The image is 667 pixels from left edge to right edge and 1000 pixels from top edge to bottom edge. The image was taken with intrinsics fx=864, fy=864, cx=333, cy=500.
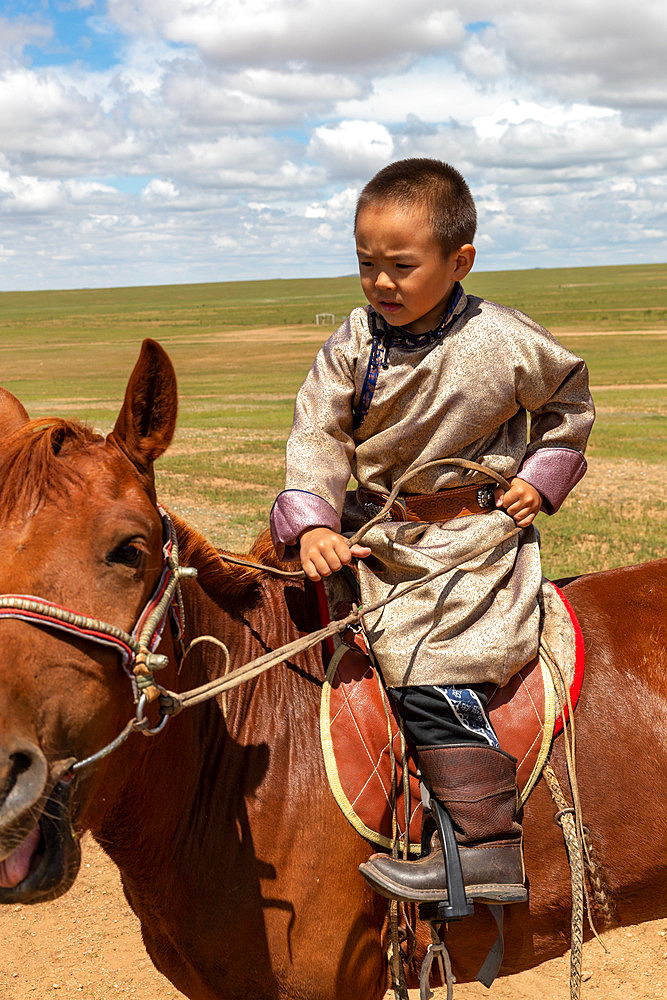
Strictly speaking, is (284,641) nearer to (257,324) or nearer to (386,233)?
(386,233)

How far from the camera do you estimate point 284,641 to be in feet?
9.82

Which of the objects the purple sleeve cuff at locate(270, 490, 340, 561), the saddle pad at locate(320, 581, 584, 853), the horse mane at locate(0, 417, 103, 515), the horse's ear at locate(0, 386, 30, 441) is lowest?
the saddle pad at locate(320, 581, 584, 853)

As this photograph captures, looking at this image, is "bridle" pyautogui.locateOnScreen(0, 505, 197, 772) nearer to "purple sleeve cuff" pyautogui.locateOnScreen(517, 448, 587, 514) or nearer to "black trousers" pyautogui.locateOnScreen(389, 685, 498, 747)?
"black trousers" pyautogui.locateOnScreen(389, 685, 498, 747)

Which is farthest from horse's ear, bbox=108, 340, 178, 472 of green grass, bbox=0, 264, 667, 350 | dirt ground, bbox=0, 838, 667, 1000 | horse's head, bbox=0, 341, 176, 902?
green grass, bbox=0, 264, 667, 350

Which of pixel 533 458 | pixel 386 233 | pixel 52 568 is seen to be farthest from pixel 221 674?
pixel 386 233

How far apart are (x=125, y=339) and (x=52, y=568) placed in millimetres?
74456

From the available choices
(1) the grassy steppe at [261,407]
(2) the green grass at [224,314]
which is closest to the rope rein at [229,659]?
(1) the grassy steppe at [261,407]

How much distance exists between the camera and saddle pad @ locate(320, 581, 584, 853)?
2.67m

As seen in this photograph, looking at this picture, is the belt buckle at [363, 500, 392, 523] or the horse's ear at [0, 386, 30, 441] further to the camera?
the belt buckle at [363, 500, 392, 523]

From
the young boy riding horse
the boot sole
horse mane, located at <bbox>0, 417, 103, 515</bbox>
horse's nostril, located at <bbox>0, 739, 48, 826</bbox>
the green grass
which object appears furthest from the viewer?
the green grass

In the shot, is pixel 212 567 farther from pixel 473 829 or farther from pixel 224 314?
pixel 224 314

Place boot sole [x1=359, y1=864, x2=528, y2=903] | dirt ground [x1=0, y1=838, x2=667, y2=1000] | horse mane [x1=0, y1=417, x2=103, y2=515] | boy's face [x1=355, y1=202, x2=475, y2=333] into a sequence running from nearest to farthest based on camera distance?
horse mane [x1=0, y1=417, x2=103, y2=515] < boot sole [x1=359, y1=864, x2=528, y2=903] < boy's face [x1=355, y1=202, x2=475, y2=333] < dirt ground [x1=0, y1=838, x2=667, y2=1000]

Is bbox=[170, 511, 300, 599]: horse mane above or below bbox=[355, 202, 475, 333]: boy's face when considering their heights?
below

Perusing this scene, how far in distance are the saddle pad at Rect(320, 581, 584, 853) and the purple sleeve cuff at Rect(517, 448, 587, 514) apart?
1.56 ft
